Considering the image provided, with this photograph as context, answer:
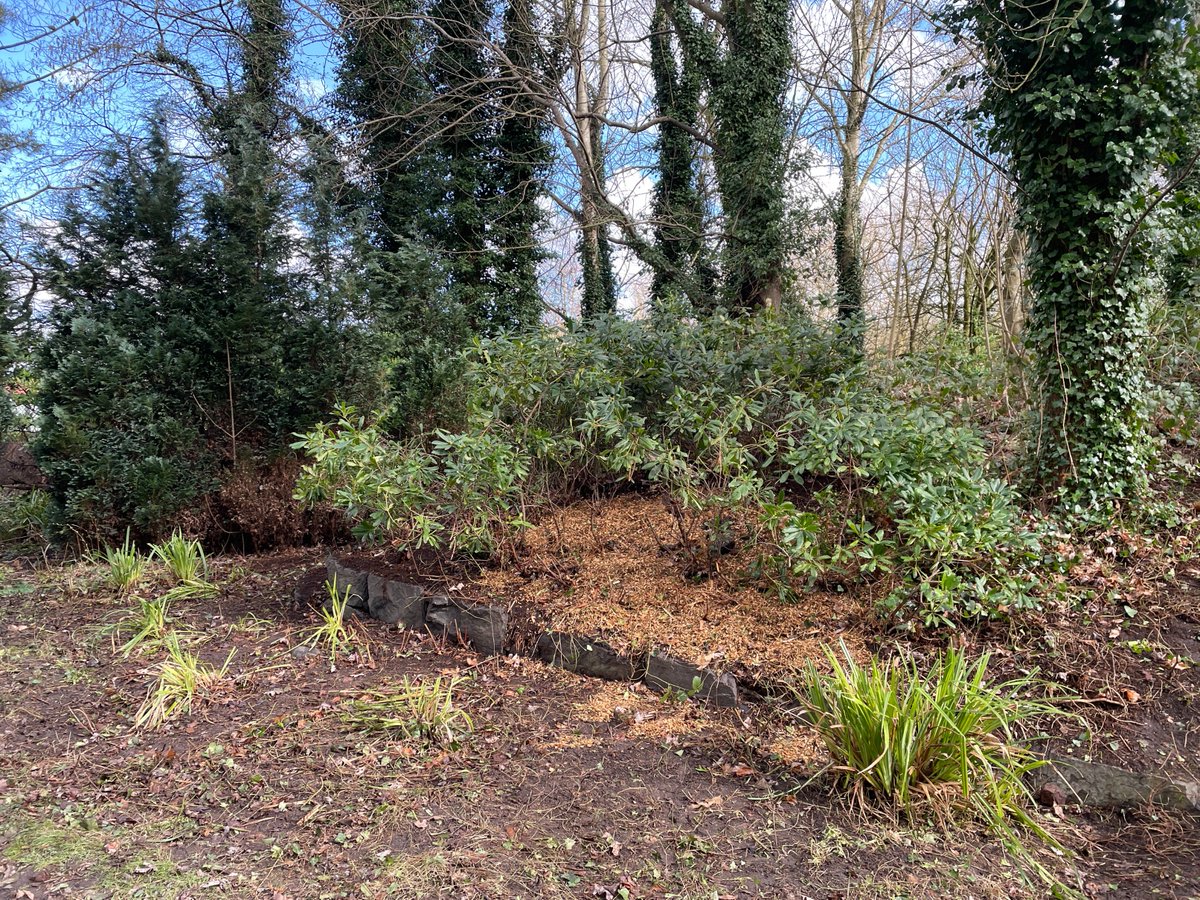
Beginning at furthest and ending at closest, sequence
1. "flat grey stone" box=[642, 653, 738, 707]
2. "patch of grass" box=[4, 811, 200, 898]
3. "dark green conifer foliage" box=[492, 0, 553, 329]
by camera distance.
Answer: "dark green conifer foliage" box=[492, 0, 553, 329]
"flat grey stone" box=[642, 653, 738, 707]
"patch of grass" box=[4, 811, 200, 898]

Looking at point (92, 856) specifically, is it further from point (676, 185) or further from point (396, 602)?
point (676, 185)

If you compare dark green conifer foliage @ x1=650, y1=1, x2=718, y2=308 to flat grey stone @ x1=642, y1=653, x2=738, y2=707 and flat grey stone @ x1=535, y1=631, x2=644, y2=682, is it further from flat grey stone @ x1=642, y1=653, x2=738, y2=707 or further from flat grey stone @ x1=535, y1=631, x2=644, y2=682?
flat grey stone @ x1=642, y1=653, x2=738, y2=707

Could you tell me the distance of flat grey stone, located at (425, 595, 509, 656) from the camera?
12.8ft

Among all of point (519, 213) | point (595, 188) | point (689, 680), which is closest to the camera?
point (689, 680)

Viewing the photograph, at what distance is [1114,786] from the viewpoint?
8.85ft

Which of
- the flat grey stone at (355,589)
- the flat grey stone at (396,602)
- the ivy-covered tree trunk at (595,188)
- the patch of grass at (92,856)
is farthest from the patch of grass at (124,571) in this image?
the ivy-covered tree trunk at (595,188)

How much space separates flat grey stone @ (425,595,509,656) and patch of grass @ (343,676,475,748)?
0.54 metres

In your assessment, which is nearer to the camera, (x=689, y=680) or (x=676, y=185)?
(x=689, y=680)

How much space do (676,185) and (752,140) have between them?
2080 millimetres

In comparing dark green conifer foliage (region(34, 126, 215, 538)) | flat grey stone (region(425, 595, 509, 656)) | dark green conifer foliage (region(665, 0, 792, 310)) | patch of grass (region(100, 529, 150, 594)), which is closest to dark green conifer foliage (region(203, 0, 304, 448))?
dark green conifer foliage (region(34, 126, 215, 538))

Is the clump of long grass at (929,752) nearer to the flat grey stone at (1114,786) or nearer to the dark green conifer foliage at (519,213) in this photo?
the flat grey stone at (1114,786)

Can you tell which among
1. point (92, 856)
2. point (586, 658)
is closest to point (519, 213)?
point (586, 658)

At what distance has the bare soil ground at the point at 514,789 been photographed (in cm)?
225

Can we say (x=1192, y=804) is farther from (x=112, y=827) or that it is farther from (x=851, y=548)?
(x=112, y=827)
